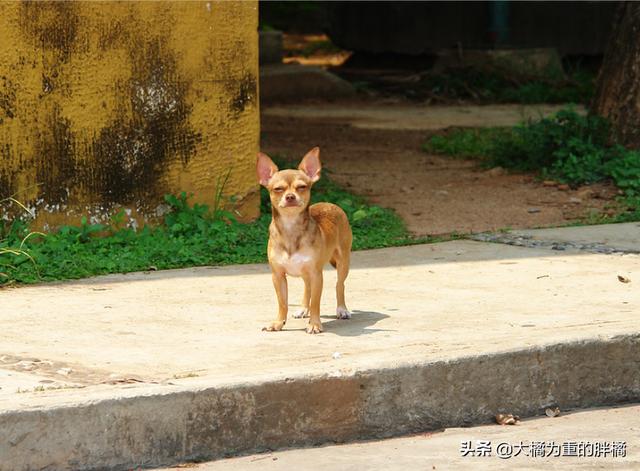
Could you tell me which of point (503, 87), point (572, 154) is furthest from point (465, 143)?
point (503, 87)

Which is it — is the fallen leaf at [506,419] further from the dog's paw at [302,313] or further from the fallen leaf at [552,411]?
the dog's paw at [302,313]

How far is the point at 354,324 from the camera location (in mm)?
5848

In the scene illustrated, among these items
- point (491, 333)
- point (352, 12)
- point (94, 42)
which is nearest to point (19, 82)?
point (94, 42)

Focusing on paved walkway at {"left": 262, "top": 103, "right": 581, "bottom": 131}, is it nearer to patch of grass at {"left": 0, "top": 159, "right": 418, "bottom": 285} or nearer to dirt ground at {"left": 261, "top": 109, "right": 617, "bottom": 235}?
dirt ground at {"left": 261, "top": 109, "right": 617, "bottom": 235}

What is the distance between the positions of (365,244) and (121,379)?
3.32m

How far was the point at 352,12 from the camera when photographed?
1962cm

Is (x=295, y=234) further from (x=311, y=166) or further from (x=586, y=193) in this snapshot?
(x=586, y=193)

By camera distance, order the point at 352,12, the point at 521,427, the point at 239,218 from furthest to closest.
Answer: the point at 352,12, the point at 239,218, the point at 521,427

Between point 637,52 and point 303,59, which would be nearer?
point 637,52

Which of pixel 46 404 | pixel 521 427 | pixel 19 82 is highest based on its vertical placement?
pixel 19 82

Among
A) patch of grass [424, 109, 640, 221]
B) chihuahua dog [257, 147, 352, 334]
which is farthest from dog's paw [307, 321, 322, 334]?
patch of grass [424, 109, 640, 221]

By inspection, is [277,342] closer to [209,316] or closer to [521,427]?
[209,316]

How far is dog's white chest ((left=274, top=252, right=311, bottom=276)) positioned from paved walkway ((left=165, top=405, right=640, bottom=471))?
0.98 m

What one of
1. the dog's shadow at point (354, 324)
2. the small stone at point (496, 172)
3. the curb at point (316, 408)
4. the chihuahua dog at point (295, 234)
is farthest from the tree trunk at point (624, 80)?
the chihuahua dog at point (295, 234)
